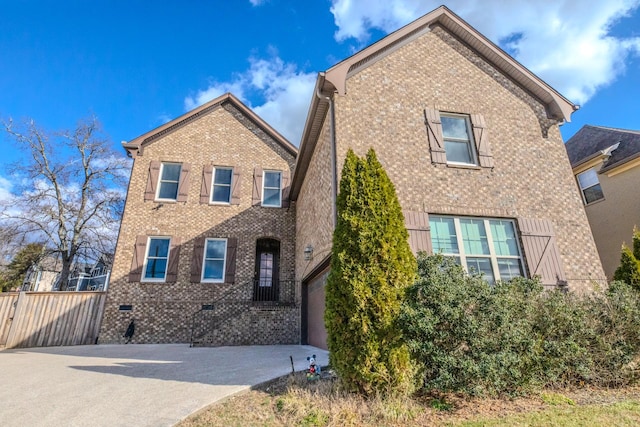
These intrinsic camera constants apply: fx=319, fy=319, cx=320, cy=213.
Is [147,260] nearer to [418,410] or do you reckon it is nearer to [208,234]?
[208,234]

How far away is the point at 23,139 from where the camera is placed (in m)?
16.8

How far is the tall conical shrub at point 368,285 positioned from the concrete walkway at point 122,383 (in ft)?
5.73

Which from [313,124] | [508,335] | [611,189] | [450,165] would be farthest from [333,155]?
[611,189]

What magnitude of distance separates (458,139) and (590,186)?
916cm

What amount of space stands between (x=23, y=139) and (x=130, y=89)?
701 cm

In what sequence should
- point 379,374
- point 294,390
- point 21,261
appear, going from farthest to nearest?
point 21,261
point 294,390
point 379,374

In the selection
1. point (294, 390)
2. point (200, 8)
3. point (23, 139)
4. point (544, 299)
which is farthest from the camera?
point (23, 139)

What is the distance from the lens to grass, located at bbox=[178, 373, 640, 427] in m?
3.51

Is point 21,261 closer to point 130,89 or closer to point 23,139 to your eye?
point 23,139

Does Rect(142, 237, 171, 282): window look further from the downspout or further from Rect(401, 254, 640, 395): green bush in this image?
Rect(401, 254, 640, 395): green bush

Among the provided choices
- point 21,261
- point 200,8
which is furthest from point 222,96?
point 21,261

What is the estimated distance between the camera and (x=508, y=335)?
4.12 m

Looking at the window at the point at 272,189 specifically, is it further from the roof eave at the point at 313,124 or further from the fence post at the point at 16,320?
the fence post at the point at 16,320

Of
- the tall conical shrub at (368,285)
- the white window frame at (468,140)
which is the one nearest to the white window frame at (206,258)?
the tall conical shrub at (368,285)
